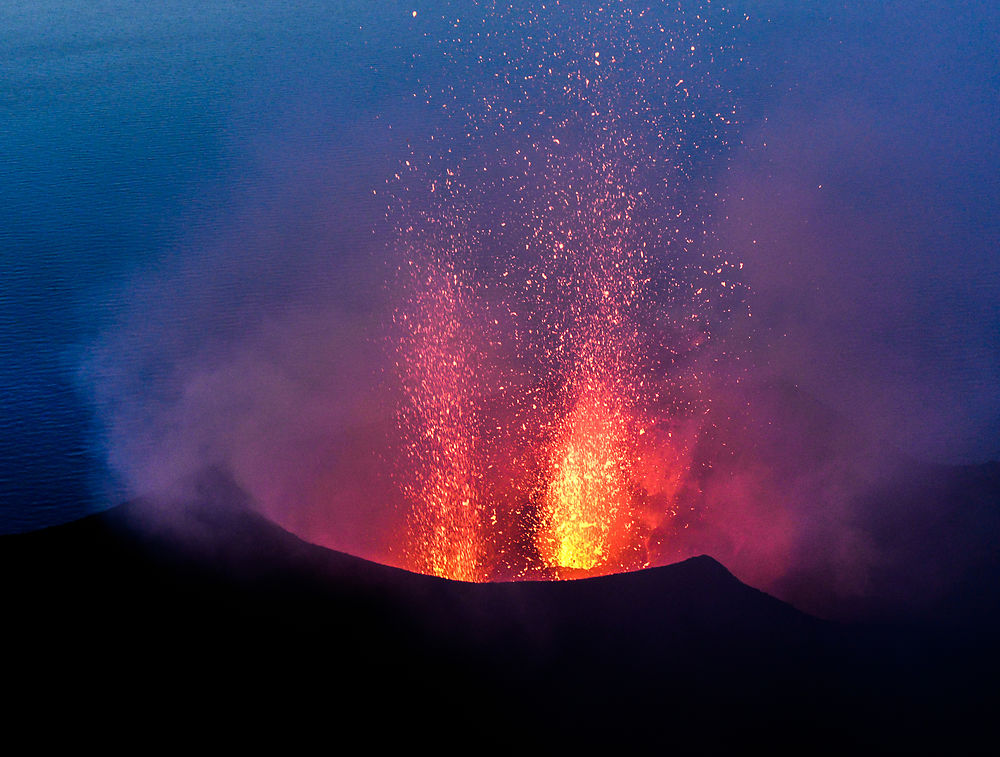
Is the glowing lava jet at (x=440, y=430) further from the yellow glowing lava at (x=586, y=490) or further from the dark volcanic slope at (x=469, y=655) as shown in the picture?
the dark volcanic slope at (x=469, y=655)

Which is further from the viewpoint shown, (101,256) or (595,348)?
(101,256)

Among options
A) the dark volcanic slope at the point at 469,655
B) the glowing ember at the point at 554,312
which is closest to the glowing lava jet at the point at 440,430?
the glowing ember at the point at 554,312

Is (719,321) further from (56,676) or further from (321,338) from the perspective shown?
(56,676)

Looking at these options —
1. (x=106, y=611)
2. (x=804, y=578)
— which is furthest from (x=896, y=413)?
(x=106, y=611)

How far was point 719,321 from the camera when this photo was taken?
624 centimetres

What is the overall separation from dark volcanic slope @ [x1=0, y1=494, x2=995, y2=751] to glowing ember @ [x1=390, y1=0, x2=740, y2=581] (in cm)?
71

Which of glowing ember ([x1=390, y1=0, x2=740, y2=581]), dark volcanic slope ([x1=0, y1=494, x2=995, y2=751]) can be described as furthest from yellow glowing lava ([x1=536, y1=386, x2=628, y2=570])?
dark volcanic slope ([x1=0, y1=494, x2=995, y2=751])

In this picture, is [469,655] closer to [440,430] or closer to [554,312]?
[440,430]

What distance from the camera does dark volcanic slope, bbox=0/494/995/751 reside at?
316 centimetres

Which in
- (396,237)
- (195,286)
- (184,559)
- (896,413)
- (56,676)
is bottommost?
(56,676)

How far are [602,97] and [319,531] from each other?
798cm

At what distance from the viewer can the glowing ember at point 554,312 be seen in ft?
15.2

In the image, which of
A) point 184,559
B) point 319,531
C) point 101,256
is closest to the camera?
point 184,559

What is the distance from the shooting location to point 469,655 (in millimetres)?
3404
